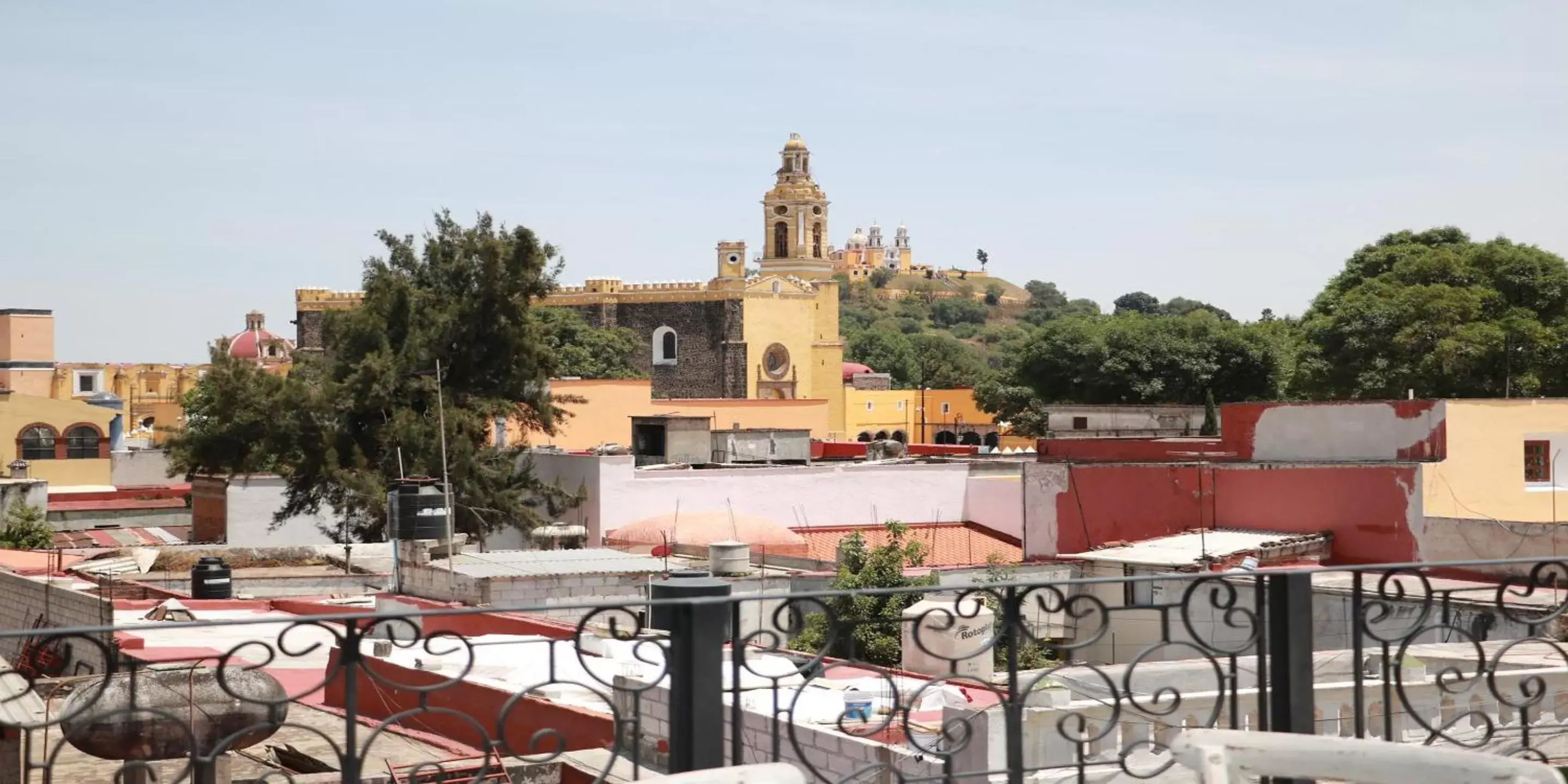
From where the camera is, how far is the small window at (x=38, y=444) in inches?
1587

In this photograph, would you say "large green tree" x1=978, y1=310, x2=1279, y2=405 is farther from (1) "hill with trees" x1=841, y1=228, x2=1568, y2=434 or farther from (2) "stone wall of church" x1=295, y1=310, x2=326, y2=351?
(2) "stone wall of church" x1=295, y1=310, x2=326, y2=351

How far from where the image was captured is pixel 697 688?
316cm

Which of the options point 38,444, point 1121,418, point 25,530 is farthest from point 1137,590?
point 38,444

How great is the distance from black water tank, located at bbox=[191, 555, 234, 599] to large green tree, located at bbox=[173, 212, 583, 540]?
10005mm

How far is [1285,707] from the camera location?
3.64 m

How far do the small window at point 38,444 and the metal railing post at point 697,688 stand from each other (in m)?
41.2

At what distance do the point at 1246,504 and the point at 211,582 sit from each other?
34.9ft

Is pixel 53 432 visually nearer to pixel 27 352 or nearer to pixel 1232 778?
pixel 27 352

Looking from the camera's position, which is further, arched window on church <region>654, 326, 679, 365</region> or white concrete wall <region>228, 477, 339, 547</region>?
arched window on church <region>654, 326, 679, 365</region>

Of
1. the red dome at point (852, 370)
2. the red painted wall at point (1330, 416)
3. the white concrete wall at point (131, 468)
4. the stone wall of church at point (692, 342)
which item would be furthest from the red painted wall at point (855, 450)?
the red dome at point (852, 370)

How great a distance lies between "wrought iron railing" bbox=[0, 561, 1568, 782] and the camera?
3170mm

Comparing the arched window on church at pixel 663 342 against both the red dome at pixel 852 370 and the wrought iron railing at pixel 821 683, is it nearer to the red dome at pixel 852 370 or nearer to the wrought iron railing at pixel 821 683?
the red dome at pixel 852 370

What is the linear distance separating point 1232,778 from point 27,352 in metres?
53.3

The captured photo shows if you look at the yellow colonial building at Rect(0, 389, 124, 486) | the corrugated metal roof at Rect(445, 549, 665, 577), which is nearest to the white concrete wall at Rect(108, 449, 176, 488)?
the yellow colonial building at Rect(0, 389, 124, 486)
